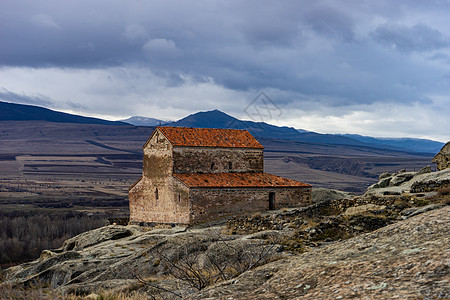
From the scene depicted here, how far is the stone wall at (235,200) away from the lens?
2853 cm

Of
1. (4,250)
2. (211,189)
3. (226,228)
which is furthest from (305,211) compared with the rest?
(4,250)

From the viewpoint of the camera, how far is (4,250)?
74.0m

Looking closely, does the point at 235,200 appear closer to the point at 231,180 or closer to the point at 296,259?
the point at 231,180

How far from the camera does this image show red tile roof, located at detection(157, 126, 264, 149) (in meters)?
31.6

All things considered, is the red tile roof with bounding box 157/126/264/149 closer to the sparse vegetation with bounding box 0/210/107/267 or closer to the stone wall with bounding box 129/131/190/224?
the stone wall with bounding box 129/131/190/224

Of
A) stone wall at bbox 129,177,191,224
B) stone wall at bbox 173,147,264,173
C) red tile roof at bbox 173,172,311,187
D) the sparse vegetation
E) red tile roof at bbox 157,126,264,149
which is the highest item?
red tile roof at bbox 157,126,264,149

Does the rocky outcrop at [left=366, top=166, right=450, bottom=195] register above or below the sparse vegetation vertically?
above

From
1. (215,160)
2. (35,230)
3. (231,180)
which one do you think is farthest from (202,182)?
(35,230)

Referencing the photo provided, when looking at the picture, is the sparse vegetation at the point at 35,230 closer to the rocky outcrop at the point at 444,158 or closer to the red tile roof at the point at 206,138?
the red tile roof at the point at 206,138

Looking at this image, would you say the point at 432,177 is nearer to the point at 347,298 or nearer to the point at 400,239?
the point at 400,239

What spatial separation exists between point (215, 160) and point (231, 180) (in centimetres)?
247

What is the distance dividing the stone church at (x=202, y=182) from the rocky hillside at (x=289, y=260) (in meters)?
2.17

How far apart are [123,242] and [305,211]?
9.96 meters

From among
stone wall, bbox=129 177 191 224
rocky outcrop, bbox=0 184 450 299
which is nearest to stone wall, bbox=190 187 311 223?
stone wall, bbox=129 177 191 224
